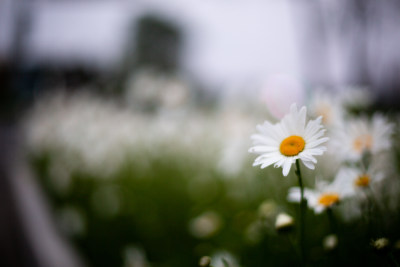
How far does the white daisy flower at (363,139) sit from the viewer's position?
831 millimetres

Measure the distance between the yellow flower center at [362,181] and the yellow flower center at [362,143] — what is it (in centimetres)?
9

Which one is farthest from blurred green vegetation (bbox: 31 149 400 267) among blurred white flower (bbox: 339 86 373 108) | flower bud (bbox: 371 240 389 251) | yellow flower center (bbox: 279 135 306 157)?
blurred white flower (bbox: 339 86 373 108)

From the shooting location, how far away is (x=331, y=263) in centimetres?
82

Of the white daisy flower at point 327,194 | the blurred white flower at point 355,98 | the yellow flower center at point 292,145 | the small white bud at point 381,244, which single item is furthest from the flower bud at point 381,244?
the blurred white flower at point 355,98

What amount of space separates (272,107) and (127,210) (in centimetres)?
127

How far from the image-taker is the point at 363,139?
0.86m

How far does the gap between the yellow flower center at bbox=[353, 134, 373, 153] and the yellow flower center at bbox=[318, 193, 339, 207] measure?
0.20 m

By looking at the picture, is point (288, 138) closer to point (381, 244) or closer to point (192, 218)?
point (381, 244)

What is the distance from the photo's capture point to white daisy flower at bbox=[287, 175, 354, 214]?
0.72 metres

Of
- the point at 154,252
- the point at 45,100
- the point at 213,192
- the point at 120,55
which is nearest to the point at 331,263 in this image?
the point at 154,252

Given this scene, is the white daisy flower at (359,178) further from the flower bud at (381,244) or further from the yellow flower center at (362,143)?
the flower bud at (381,244)

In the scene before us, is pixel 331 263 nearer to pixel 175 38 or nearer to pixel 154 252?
pixel 154 252

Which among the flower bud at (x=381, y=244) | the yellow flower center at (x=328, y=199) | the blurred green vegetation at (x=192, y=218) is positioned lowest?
the blurred green vegetation at (x=192, y=218)

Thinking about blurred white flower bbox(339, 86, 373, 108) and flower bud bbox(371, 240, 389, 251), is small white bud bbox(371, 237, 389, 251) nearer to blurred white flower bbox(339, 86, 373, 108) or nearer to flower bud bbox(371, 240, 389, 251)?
flower bud bbox(371, 240, 389, 251)
